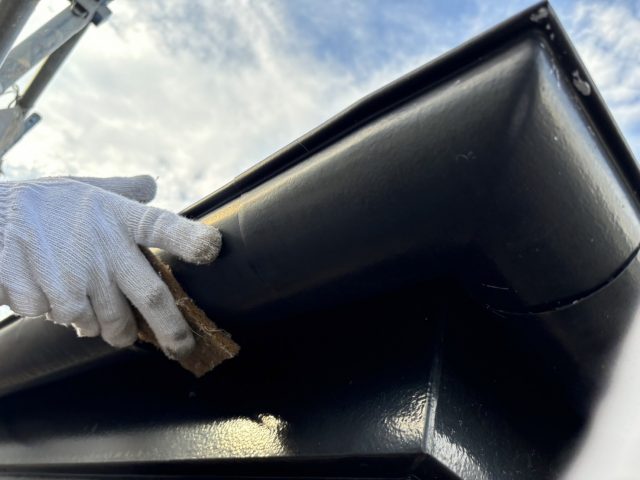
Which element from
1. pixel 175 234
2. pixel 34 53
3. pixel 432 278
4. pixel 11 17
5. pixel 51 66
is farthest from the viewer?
pixel 51 66

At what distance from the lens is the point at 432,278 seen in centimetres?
80

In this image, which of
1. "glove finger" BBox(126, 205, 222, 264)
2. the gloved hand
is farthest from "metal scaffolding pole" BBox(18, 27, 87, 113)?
"glove finger" BBox(126, 205, 222, 264)

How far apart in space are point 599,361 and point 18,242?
1.02 meters

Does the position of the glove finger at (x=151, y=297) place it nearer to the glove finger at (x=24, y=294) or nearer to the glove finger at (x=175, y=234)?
the glove finger at (x=175, y=234)

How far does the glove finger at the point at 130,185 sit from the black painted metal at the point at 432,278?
0.27 m

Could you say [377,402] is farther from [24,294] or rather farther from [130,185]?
[130,185]

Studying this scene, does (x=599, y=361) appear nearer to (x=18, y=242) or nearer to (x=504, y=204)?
(x=504, y=204)

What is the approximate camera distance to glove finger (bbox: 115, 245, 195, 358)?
100 cm

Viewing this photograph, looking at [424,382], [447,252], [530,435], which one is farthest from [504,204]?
[530,435]

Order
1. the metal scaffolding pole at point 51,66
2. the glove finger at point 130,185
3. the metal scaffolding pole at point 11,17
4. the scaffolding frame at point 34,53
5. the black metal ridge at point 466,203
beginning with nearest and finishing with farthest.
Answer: the black metal ridge at point 466,203 → the glove finger at point 130,185 → the metal scaffolding pole at point 11,17 → the scaffolding frame at point 34,53 → the metal scaffolding pole at point 51,66

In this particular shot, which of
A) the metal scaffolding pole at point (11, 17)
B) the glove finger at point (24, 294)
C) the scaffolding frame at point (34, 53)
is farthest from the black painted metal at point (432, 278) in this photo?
the scaffolding frame at point (34, 53)

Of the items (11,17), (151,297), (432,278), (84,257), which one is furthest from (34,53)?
(432,278)

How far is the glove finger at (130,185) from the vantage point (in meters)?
1.22

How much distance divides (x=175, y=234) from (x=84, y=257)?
21cm
